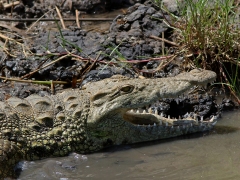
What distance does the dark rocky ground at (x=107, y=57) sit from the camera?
660 cm

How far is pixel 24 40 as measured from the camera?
7902 mm

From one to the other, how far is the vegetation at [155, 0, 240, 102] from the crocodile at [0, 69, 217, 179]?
0.87 metres

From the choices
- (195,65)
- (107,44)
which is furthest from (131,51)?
(195,65)

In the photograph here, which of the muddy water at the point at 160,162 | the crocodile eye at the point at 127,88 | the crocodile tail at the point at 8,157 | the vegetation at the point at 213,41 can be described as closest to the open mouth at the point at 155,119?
the muddy water at the point at 160,162

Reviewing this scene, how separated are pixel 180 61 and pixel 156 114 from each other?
4.20 ft

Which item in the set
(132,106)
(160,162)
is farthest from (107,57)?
(160,162)

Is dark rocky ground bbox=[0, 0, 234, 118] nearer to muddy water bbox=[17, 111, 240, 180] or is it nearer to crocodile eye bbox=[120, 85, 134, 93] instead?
muddy water bbox=[17, 111, 240, 180]

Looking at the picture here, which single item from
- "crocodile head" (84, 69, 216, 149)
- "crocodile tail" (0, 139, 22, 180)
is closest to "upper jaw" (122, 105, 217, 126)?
"crocodile head" (84, 69, 216, 149)

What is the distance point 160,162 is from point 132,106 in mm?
671

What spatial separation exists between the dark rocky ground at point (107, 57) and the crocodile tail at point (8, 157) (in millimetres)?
1341

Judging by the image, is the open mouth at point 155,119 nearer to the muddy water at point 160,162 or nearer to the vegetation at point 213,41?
the muddy water at point 160,162

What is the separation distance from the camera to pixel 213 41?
658 cm

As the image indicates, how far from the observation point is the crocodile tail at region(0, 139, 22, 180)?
538 centimetres

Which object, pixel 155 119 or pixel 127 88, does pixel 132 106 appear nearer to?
pixel 127 88
